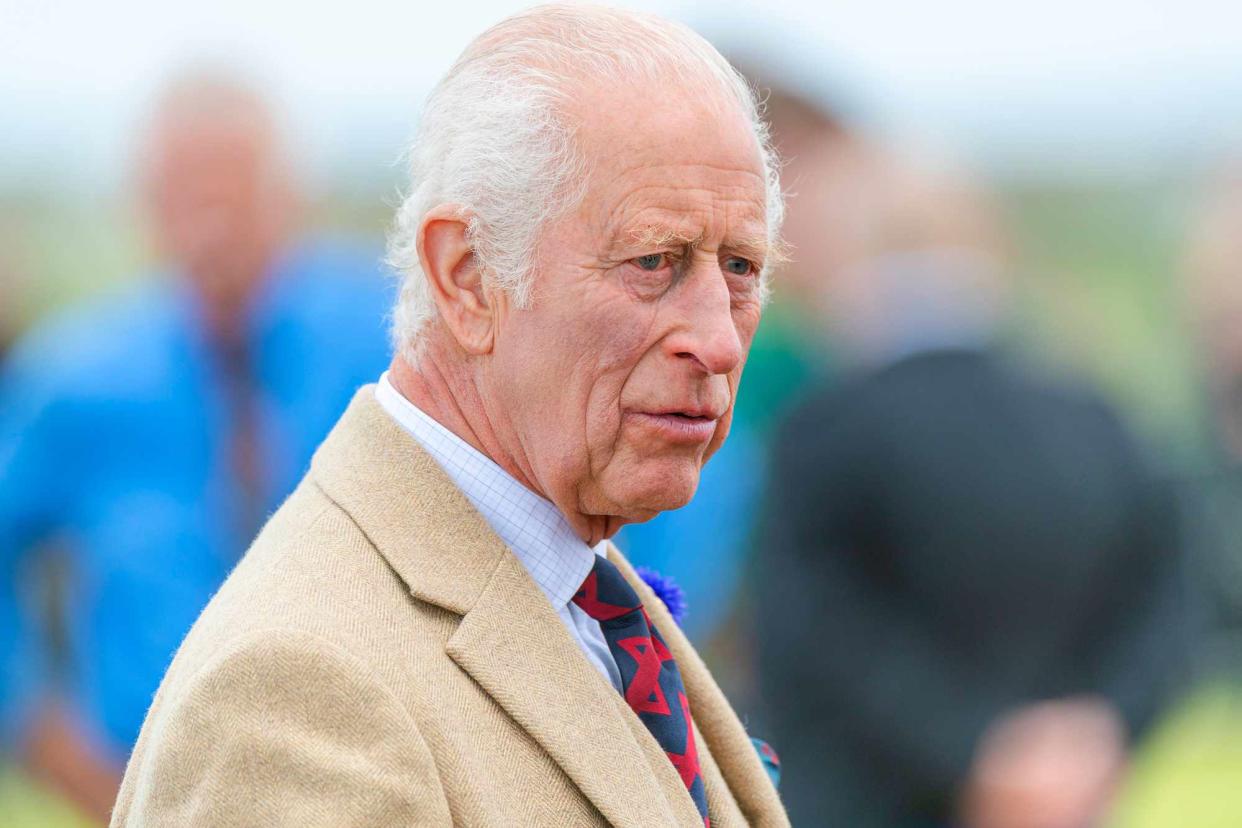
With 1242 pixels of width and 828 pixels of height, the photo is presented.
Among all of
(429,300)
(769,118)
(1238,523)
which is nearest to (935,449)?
(769,118)

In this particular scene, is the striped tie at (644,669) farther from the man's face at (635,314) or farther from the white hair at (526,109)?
the white hair at (526,109)

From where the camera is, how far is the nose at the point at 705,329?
245cm

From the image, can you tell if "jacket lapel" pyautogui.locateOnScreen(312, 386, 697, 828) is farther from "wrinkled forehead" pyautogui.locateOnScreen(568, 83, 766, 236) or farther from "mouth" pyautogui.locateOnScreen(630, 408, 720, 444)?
"wrinkled forehead" pyautogui.locateOnScreen(568, 83, 766, 236)

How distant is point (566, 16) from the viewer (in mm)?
2479

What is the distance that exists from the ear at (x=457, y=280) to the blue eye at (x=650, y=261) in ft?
0.69

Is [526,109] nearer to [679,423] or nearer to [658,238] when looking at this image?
[658,238]

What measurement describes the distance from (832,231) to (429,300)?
9.71 feet

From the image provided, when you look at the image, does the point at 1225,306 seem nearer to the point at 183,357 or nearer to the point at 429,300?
the point at 183,357

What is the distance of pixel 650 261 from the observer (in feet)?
8.05

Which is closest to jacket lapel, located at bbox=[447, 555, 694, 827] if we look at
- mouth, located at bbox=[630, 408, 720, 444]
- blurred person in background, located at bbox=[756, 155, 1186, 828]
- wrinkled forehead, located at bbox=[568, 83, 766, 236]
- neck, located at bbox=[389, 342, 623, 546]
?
neck, located at bbox=[389, 342, 623, 546]

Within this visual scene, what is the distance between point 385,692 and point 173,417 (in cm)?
249

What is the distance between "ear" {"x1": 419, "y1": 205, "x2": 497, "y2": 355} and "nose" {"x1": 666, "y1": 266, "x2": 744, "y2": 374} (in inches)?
10.2

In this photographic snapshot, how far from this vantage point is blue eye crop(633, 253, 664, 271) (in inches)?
96.0

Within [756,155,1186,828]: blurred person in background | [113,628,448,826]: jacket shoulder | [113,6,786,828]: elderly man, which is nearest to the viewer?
[113,628,448,826]: jacket shoulder
